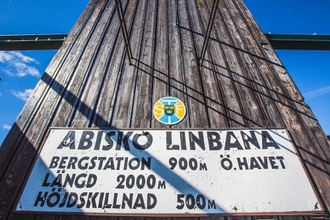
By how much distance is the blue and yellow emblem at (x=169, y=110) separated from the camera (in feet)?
9.23

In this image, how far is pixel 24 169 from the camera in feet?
7.83

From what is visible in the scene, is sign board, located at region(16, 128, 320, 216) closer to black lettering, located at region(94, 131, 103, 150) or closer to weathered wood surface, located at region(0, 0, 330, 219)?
black lettering, located at region(94, 131, 103, 150)

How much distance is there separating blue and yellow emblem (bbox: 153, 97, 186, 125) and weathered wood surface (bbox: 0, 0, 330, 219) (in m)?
0.10

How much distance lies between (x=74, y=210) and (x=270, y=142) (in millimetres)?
2682

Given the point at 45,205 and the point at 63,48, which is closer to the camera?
the point at 45,205

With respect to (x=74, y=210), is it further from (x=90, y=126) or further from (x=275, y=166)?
(x=275, y=166)

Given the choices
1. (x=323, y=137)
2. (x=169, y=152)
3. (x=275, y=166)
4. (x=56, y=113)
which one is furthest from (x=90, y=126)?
(x=323, y=137)

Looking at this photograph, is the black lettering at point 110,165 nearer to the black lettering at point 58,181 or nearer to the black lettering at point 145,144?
the black lettering at point 145,144

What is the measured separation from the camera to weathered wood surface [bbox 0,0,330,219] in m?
2.58

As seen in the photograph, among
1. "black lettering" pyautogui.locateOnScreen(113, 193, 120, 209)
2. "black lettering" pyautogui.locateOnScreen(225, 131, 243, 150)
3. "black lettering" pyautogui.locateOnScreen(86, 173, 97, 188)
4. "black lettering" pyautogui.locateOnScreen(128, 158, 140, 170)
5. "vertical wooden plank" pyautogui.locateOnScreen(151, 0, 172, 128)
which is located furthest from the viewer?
"vertical wooden plank" pyautogui.locateOnScreen(151, 0, 172, 128)

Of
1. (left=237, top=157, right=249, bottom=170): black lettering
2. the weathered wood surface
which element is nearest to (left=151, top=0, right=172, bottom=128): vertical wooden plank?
the weathered wood surface

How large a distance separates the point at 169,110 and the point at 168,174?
103 centimetres

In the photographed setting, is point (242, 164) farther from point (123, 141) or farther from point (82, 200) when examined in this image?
point (82, 200)

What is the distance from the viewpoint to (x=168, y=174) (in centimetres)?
227
